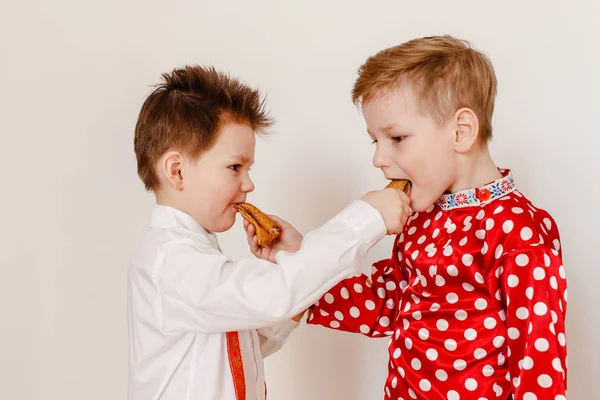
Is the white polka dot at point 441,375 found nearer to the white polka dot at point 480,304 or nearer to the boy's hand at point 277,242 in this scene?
the white polka dot at point 480,304

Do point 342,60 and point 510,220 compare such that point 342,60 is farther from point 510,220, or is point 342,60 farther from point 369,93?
point 510,220

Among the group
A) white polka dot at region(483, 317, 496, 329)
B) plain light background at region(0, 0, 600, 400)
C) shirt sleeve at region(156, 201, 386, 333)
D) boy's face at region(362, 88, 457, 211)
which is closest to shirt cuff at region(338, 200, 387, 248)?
shirt sleeve at region(156, 201, 386, 333)

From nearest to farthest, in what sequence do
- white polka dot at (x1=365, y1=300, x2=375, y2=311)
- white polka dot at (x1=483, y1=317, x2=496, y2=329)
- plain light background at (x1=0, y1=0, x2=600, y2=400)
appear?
white polka dot at (x1=483, y1=317, x2=496, y2=329) → white polka dot at (x1=365, y1=300, x2=375, y2=311) → plain light background at (x1=0, y1=0, x2=600, y2=400)

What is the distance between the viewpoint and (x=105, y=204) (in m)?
1.88

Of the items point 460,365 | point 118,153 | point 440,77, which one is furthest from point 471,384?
point 118,153

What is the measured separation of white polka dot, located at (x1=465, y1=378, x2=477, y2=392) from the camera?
3.71ft

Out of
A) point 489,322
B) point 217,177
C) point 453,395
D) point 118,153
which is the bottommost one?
point 453,395

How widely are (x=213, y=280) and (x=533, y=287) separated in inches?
18.3

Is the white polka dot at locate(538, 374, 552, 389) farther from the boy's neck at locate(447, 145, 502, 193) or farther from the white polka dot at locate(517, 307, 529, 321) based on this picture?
the boy's neck at locate(447, 145, 502, 193)

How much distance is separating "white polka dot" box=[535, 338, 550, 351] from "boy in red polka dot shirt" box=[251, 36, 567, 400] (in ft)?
0.12

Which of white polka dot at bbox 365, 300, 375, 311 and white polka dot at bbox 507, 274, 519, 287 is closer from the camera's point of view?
white polka dot at bbox 507, 274, 519, 287

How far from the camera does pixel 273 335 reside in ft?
4.59

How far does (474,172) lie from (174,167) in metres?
0.49

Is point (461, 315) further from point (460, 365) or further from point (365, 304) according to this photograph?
point (365, 304)
